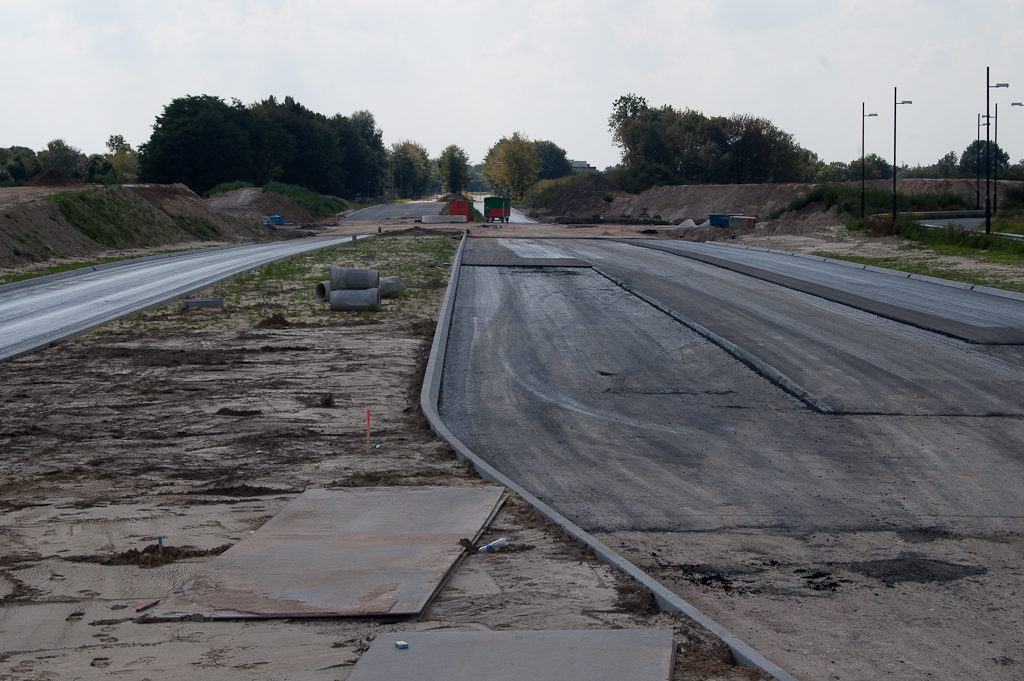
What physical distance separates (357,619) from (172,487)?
3.61m

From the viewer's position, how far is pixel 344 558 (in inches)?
239

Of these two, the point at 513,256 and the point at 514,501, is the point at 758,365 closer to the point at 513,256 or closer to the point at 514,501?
the point at 514,501

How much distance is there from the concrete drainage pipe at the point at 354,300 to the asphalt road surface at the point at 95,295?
4.95 m

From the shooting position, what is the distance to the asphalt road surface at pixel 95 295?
55.0ft

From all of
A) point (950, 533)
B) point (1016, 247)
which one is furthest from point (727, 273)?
point (950, 533)

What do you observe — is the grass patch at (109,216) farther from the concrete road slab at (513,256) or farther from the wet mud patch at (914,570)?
the wet mud patch at (914,570)

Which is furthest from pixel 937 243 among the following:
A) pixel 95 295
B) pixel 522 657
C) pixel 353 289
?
pixel 522 657

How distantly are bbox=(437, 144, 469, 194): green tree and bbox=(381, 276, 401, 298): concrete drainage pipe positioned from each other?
129 meters

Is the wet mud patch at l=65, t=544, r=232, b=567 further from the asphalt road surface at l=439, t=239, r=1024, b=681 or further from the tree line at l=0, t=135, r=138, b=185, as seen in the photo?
the tree line at l=0, t=135, r=138, b=185

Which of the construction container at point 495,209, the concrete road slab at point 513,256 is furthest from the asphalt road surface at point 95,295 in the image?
the construction container at point 495,209

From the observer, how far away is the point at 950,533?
282 inches

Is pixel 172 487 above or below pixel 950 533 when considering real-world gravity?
above

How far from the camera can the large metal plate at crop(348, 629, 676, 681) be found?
4445 mm

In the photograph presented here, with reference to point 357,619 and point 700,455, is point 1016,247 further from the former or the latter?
point 357,619
